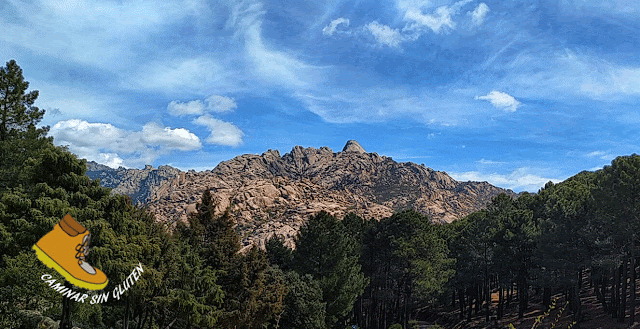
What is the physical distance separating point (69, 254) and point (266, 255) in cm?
2555

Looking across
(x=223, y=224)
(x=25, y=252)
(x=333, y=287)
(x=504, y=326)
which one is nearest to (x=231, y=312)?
(x=223, y=224)

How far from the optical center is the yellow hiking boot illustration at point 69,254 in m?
11.2

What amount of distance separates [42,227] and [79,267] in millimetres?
5178

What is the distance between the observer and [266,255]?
120ft

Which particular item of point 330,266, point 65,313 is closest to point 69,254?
point 65,313

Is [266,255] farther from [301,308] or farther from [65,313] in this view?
[65,313]

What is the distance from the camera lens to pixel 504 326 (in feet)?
138

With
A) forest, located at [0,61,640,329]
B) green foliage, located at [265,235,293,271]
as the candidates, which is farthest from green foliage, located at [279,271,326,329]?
green foliage, located at [265,235,293,271]

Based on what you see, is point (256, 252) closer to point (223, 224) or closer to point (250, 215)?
point (223, 224)

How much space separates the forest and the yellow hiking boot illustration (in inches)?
107

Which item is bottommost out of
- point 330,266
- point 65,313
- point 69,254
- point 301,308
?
point 301,308

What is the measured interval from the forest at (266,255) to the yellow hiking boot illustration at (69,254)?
8.89ft

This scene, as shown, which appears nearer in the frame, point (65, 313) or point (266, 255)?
point (65, 313)

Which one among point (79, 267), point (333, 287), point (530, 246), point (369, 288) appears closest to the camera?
point (79, 267)
